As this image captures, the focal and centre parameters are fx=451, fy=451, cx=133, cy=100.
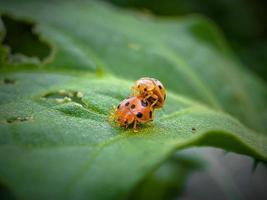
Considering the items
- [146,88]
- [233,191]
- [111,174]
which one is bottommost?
[233,191]

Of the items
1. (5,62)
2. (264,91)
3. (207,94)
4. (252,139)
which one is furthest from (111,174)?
(264,91)

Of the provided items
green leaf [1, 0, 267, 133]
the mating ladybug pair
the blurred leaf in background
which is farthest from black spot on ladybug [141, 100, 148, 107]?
the blurred leaf in background

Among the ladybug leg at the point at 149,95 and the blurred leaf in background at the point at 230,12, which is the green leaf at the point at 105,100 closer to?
the ladybug leg at the point at 149,95

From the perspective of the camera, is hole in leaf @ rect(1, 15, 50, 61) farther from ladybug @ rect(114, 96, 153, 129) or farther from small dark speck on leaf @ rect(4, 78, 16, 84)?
ladybug @ rect(114, 96, 153, 129)

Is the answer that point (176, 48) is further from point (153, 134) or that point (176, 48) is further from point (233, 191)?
point (153, 134)

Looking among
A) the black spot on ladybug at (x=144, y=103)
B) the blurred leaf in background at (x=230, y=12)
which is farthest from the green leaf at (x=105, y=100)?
the blurred leaf in background at (x=230, y=12)

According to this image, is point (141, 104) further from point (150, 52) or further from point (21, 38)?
point (21, 38)
